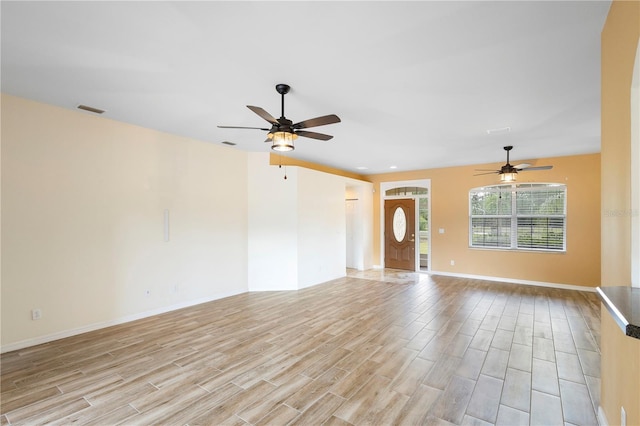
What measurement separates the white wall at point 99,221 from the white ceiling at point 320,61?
1.39 ft

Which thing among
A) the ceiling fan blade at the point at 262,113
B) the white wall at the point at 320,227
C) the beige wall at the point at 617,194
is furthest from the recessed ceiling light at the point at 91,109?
the beige wall at the point at 617,194

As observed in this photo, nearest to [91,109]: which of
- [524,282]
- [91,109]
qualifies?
[91,109]

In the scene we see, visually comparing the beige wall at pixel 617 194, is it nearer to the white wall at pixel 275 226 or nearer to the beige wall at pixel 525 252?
the white wall at pixel 275 226

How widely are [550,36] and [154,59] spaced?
131 inches

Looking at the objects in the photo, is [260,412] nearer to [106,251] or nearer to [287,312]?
[287,312]

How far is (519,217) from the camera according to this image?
6664 millimetres

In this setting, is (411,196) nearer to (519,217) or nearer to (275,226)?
(519,217)

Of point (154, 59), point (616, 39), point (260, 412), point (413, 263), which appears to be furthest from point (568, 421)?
point (413, 263)

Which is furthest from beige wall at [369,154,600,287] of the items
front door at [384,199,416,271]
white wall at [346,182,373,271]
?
white wall at [346,182,373,271]

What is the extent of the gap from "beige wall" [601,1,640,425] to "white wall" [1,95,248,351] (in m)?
5.23

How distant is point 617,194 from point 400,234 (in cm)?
665

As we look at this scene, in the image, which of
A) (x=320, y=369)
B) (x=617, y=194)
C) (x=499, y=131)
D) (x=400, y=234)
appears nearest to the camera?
(x=617, y=194)

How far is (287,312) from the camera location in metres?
4.50

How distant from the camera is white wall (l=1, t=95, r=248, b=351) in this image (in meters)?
3.22
